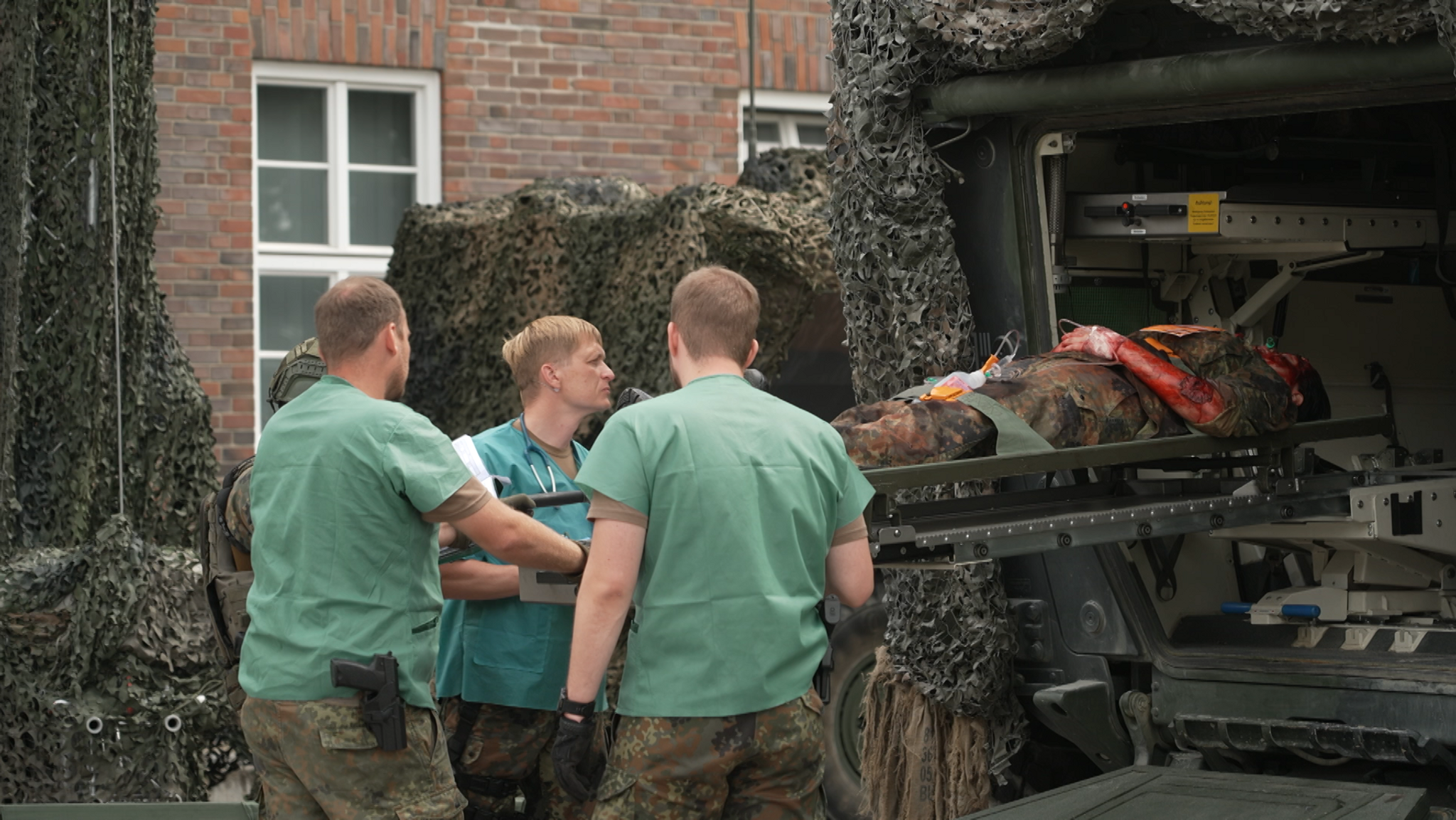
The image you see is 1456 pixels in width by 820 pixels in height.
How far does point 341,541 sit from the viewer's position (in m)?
3.80

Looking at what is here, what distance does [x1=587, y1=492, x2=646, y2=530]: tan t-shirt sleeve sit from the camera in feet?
12.2

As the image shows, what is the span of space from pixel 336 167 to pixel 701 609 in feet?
23.9

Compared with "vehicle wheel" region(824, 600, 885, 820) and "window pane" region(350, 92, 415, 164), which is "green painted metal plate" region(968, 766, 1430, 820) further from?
"window pane" region(350, 92, 415, 164)

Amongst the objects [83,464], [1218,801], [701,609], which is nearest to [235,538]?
[701,609]

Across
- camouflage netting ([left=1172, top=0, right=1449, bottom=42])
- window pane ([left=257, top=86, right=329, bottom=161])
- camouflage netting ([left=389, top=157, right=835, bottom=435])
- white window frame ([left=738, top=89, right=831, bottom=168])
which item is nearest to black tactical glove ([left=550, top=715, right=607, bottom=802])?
camouflage netting ([left=1172, top=0, right=1449, bottom=42])

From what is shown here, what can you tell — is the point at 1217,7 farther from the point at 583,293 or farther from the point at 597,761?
the point at 583,293

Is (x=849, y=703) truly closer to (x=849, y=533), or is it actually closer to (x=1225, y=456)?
(x=1225, y=456)

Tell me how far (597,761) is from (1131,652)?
5.70 ft

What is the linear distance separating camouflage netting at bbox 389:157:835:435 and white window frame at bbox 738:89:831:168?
2.22 meters

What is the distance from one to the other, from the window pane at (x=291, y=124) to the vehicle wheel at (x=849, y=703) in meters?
4.80

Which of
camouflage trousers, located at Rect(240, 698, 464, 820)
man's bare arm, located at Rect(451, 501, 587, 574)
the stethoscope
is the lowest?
camouflage trousers, located at Rect(240, 698, 464, 820)

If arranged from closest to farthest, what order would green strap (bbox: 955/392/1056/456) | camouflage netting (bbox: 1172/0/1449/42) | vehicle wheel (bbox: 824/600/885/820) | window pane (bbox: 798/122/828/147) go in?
1. camouflage netting (bbox: 1172/0/1449/42)
2. green strap (bbox: 955/392/1056/456)
3. vehicle wheel (bbox: 824/600/885/820)
4. window pane (bbox: 798/122/828/147)

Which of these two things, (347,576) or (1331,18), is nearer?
(347,576)

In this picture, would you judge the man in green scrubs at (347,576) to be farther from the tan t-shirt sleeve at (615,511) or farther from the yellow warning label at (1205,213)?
the yellow warning label at (1205,213)
